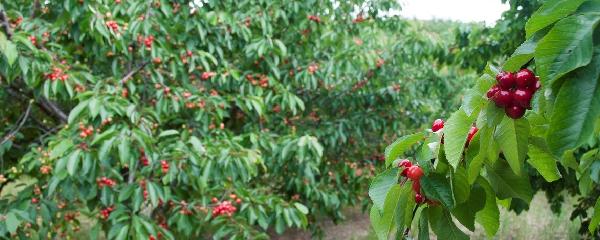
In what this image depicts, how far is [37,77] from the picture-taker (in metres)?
3.04

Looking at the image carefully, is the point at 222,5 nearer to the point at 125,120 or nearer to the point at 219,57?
the point at 219,57

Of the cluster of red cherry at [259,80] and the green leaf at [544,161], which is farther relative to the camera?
the cluster of red cherry at [259,80]

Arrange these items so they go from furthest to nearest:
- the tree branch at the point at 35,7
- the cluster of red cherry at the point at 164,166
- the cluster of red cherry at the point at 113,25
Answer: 1. the tree branch at the point at 35,7
2. the cluster of red cherry at the point at 113,25
3. the cluster of red cherry at the point at 164,166

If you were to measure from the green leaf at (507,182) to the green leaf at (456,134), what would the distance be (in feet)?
0.66

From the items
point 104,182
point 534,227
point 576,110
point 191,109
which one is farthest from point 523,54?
point 534,227

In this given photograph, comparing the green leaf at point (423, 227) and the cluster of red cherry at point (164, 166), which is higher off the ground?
the green leaf at point (423, 227)

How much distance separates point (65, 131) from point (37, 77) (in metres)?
0.34

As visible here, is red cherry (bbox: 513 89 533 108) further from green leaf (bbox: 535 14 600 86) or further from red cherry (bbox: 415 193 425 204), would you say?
red cherry (bbox: 415 193 425 204)

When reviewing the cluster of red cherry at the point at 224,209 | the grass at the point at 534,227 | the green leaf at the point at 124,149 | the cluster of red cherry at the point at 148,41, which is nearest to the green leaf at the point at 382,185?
the green leaf at the point at 124,149

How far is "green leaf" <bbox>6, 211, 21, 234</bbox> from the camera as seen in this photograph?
2658 mm

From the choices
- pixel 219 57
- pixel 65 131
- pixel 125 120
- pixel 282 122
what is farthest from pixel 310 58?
pixel 65 131

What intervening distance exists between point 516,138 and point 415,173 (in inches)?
6.8

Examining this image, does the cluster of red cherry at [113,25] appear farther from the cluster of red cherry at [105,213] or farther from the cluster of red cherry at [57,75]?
the cluster of red cherry at [105,213]

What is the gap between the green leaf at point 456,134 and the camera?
0.81 meters
